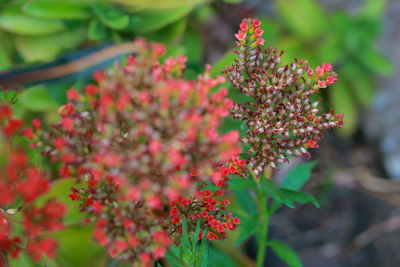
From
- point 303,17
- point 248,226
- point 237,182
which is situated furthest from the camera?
point 303,17

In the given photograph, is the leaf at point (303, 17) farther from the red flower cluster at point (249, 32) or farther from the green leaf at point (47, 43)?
the red flower cluster at point (249, 32)

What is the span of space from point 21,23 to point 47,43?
6.0 inches

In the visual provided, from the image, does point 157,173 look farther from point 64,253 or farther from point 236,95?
point 64,253

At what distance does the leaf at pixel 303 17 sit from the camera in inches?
89.6

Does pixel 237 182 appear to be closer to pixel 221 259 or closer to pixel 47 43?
pixel 221 259

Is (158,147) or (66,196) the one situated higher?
(158,147)

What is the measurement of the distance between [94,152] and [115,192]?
0.10 metres

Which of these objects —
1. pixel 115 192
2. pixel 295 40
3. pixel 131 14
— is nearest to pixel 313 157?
pixel 295 40

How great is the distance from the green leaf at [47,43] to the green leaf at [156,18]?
283 mm

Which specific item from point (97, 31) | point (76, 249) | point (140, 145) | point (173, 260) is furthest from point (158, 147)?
point (97, 31)

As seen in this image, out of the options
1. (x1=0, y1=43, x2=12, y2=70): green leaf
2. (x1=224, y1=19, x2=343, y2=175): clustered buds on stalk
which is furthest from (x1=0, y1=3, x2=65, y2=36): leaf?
(x1=224, y1=19, x2=343, y2=175): clustered buds on stalk

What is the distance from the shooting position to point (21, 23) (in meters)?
1.62

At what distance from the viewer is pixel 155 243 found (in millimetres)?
732

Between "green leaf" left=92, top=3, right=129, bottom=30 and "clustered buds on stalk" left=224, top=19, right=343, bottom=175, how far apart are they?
857 millimetres
